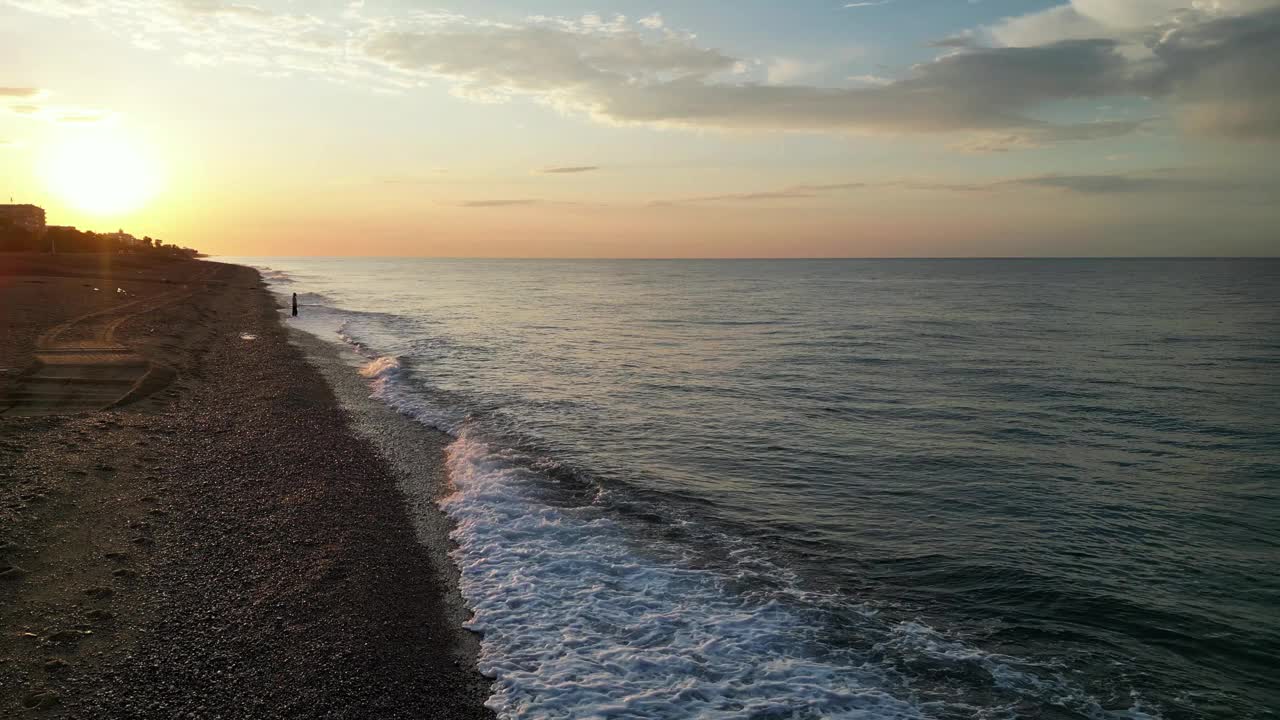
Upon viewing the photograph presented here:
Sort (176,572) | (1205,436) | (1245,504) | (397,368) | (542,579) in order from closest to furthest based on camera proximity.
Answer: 1. (176,572)
2. (542,579)
3. (1245,504)
4. (1205,436)
5. (397,368)

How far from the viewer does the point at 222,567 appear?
11.1 m

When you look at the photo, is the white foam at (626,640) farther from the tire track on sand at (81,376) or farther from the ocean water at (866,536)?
the tire track on sand at (81,376)

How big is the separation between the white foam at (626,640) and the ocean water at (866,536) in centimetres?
5

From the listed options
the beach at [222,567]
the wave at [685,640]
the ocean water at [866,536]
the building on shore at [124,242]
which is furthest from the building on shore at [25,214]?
the wave at [685,640]

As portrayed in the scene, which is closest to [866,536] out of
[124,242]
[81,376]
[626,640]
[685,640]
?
[685,640]

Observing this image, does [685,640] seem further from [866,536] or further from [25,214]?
[25,214]

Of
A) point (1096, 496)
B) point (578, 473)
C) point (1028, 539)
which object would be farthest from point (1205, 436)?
point (578, 473)

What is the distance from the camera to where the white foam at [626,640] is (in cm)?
863

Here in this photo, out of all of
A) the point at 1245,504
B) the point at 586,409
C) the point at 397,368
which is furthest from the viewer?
the point at 397,368

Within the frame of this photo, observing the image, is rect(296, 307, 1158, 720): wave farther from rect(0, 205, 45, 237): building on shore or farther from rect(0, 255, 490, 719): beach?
rect(0, 205, 45, 237): building on shore

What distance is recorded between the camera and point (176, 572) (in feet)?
35.7

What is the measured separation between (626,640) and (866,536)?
620cm

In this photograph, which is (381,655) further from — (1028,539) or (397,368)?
(397,368)

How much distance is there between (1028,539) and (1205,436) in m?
12.5
